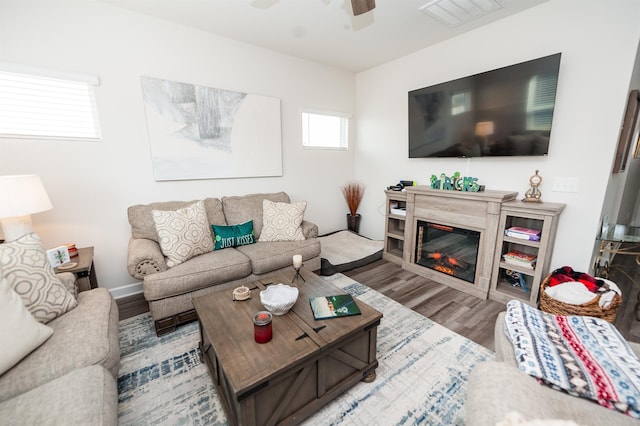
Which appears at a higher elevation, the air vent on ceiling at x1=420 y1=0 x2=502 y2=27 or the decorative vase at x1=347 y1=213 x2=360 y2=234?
the air vent on ceiling at x1=420 y1=0 x2=502 y2=27

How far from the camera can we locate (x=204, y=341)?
1615mm

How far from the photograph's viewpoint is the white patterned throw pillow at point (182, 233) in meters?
2.16

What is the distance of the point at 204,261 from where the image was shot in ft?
7.18

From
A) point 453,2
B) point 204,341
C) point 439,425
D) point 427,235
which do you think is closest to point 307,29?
point 453,2

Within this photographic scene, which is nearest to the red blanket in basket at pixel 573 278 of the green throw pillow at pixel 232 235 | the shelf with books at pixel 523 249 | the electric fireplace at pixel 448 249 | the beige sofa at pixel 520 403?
the shelf with books at pixel 523 249

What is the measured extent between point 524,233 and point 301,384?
86.6 inches

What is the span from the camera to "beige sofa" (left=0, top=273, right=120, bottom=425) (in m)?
0.88

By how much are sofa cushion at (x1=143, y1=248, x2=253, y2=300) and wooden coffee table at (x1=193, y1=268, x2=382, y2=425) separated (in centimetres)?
45

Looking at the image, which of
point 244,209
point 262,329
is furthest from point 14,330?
point 244,209

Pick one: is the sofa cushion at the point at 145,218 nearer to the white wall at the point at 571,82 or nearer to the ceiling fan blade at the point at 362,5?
the ceiling fan blade at the point at 362,5

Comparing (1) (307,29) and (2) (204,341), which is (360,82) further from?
(2) (204,341)

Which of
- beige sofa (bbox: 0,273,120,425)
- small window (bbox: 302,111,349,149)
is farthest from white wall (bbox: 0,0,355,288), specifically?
beige sofa (bbox: 0,273,120,425)

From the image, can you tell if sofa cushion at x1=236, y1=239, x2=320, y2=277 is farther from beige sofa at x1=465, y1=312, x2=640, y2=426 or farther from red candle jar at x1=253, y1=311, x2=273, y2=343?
beige sofa at x1=465, y1=312, x2=640, y2=426

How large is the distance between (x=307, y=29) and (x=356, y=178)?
2236 millimetres
